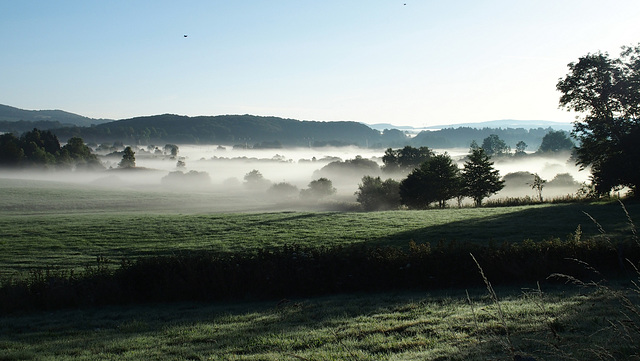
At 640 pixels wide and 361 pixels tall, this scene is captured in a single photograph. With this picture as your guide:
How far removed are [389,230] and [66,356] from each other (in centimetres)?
1917

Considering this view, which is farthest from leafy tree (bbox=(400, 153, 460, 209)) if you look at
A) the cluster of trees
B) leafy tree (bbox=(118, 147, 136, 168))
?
leafy tree (bbox=(118, 147, 136, 168))

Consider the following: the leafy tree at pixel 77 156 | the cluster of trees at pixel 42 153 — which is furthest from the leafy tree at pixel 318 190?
the leafy tree at pixel 77 156

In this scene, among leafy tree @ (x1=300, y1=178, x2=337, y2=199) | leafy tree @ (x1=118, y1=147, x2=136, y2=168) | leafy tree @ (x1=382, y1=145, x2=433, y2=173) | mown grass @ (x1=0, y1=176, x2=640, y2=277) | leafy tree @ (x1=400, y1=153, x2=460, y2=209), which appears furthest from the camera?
leafy tree @ (x1=118, y1=147, x2=136, y2=168)

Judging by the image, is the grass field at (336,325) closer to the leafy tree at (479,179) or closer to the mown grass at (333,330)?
the mown grass at (333,330)

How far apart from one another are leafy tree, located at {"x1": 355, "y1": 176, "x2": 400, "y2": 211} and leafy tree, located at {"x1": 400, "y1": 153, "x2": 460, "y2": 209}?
6.20 meters

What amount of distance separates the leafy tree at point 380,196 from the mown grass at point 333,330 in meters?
50.9

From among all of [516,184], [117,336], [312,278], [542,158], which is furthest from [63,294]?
[542,158]

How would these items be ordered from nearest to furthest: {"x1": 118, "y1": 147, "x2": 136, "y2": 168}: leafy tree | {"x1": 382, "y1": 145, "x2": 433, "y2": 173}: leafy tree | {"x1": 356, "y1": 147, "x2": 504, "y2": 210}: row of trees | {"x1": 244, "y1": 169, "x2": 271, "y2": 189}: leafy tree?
1. {"x1": 356, "y1": 147, "x2": 504, "y2": 210}: row of trees
2. {"x1": 382, "y1": 145, "x2": 433, "y2": 173}: leafy tree
3. {"x1": 244, "y1": 169, "x2": 271, "y2": 189}: leafy tree
4. {"x1": 118, "y1": 147, "x2": 136, "y2": 168}: leafy tree

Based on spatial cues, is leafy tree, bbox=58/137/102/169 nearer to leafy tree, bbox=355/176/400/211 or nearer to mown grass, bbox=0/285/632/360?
leafy tree, bbox=355/176/400/211

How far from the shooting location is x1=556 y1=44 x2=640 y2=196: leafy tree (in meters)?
38.3

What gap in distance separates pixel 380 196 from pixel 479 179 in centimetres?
1451

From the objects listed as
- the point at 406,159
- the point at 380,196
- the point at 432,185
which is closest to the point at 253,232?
the point at 432,185

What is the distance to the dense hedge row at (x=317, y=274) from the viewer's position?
14109 millimetres

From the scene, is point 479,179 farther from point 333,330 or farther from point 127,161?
point 127,161
